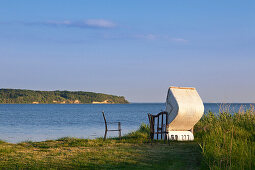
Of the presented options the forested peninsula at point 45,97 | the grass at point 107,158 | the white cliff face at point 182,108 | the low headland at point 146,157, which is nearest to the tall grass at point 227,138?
the low headland at point 146,157

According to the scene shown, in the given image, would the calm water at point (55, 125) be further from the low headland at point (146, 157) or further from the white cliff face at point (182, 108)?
the low headland at point (146, 157)

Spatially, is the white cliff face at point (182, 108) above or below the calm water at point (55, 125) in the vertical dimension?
above

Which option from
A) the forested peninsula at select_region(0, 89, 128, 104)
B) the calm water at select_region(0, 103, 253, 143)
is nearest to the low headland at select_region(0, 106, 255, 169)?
the calm water at select_region(0, 103, 253, 143)

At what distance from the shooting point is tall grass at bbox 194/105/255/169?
9641mm

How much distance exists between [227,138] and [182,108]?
547cm

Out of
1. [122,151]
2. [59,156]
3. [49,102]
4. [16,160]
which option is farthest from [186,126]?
[49,102]

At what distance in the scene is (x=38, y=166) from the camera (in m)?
10.1

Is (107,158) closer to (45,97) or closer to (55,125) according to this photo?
(55,125)

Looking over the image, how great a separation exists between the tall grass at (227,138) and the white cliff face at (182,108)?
3.14 ft

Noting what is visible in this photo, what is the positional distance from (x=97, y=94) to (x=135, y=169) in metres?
189

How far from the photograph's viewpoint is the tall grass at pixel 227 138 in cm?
964

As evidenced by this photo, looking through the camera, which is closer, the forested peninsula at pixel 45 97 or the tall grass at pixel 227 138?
the tall grass at pixel 227 138

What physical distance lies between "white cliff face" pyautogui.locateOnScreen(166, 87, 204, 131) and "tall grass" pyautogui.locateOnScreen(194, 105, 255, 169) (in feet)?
3.14

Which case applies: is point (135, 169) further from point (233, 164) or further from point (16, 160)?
point (16, 160)
